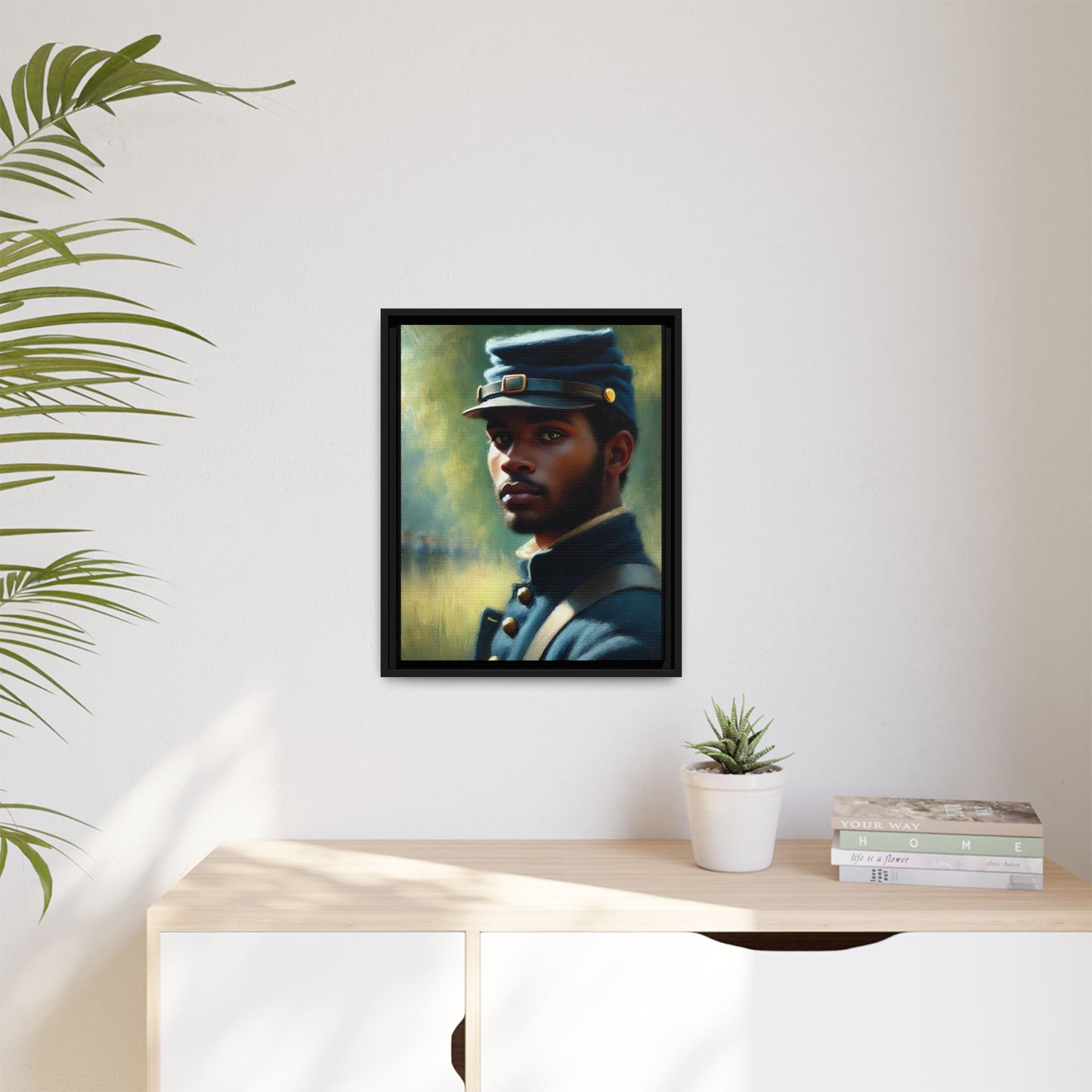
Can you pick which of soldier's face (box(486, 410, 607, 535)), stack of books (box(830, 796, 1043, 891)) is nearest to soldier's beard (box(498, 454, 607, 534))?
soldier's face (box(486, 410, 607, 535))

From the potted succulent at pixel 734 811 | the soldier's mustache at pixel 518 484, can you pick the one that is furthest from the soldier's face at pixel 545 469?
the potted succulent at pixel 734 811

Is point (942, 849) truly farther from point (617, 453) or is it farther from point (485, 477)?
point (485, 477)

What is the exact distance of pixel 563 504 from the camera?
5.88 feet

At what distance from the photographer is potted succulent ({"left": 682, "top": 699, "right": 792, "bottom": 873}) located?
5.11 feet

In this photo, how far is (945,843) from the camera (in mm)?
1511

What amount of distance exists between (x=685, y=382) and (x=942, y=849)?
35.7 inches

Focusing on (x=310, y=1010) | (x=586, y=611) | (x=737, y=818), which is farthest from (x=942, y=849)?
(x=310, y=1010)

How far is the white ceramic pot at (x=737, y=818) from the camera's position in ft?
5.10

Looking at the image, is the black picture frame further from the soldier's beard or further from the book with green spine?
the book with green spine

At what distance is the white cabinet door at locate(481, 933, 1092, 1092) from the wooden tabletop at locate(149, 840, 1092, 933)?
0.03 metres

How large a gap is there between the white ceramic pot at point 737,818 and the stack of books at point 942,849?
4.2 inches

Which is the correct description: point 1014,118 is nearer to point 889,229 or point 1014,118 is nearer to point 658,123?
point 889,229

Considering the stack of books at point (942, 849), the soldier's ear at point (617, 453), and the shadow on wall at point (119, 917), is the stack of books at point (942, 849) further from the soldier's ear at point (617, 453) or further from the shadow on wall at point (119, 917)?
the shadow on wall at point (119, 917)

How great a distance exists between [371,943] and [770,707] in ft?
2.72
